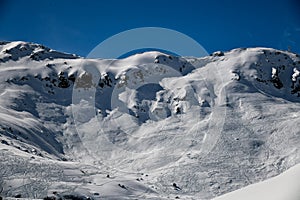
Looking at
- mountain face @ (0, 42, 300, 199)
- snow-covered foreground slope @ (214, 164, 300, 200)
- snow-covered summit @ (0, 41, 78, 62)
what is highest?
snow-covered summit @ (0, 41, 78, 62)

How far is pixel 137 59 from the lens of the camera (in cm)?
8094

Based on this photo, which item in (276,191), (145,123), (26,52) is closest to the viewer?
(276,191)

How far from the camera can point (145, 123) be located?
53219 millimetres

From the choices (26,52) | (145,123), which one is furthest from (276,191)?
(26,52)

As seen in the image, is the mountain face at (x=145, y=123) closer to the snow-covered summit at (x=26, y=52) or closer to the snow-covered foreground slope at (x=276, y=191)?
the snow-covered summit at (x=26, y=52)

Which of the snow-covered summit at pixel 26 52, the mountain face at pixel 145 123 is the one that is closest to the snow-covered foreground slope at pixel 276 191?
the mountain face at pixel 145 123

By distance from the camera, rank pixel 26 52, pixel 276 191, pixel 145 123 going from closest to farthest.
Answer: pixel 276 191 → pixel 145 123 → pixel 26 52

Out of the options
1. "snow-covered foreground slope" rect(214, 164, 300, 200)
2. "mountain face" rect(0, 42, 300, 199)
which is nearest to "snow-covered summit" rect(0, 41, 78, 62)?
"mountain face" rect(0, 42, 300, 199)

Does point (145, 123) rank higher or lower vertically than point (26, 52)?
lower

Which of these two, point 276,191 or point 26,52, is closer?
point 276,191

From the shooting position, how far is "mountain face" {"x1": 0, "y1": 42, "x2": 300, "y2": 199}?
94.8ft

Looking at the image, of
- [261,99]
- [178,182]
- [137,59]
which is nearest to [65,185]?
[178,182]

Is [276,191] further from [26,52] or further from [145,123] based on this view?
[26,52]

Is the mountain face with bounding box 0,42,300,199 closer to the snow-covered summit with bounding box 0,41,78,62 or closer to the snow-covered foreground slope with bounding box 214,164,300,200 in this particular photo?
the snow-covered summit with bounding box 0,41,78,62
